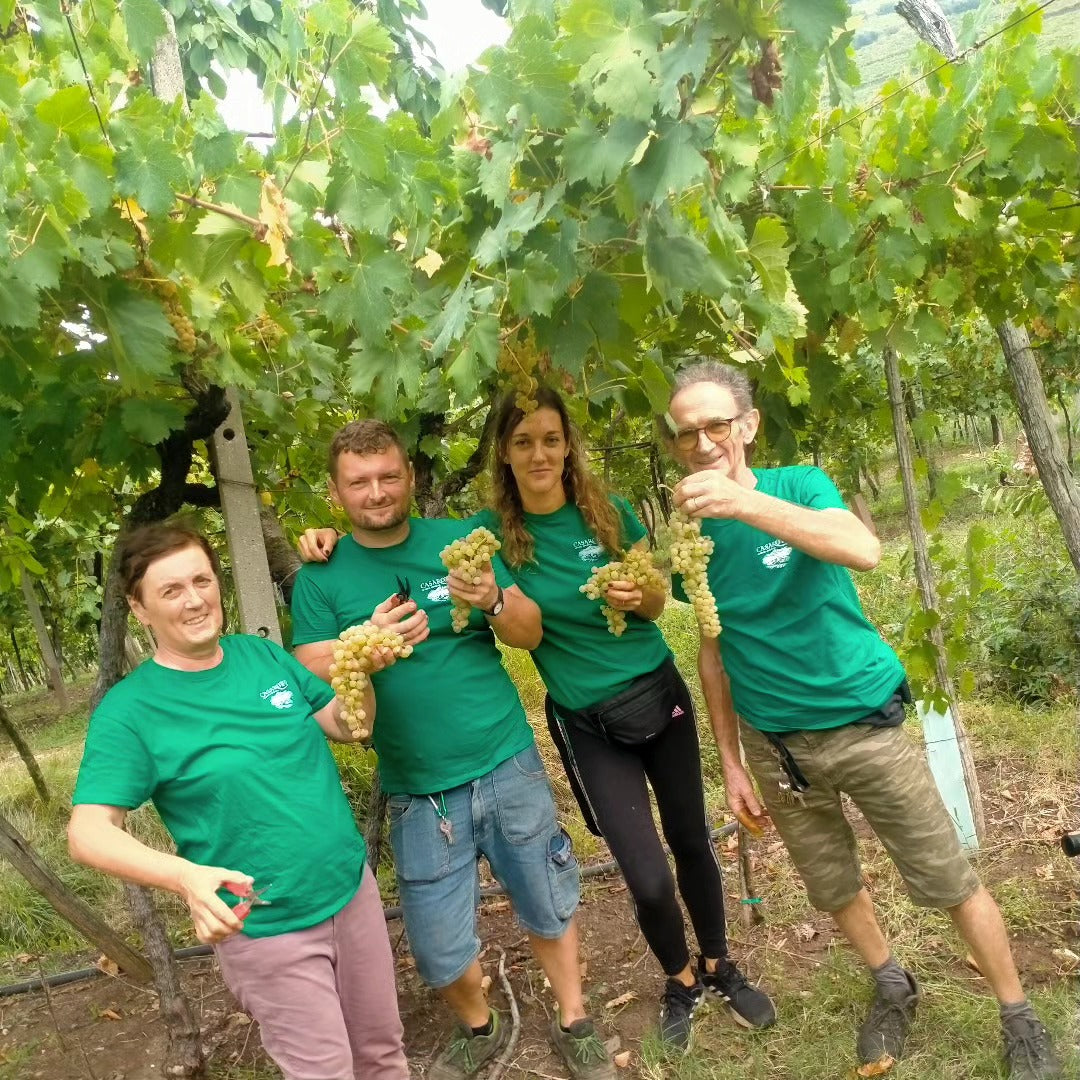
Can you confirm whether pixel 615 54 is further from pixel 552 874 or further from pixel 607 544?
pixel 552 874

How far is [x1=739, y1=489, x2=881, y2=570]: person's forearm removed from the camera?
6.46ft

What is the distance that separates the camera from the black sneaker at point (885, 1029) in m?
2.56

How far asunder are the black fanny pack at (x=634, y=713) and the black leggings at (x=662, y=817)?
0.10 feet

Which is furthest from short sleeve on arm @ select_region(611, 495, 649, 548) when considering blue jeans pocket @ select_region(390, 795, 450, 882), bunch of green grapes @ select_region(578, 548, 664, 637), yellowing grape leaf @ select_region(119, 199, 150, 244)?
yellowing grape leaf @ select_region(119, 199, 150, 244)

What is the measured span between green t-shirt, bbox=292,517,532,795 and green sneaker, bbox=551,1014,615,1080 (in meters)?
0.86

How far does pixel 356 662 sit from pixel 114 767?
51 cm

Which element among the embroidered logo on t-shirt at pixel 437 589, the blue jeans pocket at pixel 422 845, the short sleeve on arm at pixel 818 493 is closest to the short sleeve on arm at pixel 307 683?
the embroidered logo on t-shirt at pixel 437 589

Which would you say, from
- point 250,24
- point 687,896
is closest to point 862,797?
point 687,896

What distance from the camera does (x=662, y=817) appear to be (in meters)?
2.72

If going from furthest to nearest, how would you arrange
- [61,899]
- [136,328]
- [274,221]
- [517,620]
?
[61,899]
[517,620]
[136,328]
[274,221]

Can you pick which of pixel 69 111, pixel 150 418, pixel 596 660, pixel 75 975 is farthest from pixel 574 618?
pixel 75 975

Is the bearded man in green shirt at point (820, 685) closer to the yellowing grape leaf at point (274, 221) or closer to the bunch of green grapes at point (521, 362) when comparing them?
the bunch of green grapes at point (521, 362)

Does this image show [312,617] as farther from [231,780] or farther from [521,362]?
[521,362]

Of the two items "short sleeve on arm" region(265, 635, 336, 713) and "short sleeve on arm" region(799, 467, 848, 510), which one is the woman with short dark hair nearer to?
"short sleeve on arm" region(265, 635, 336, 713)
